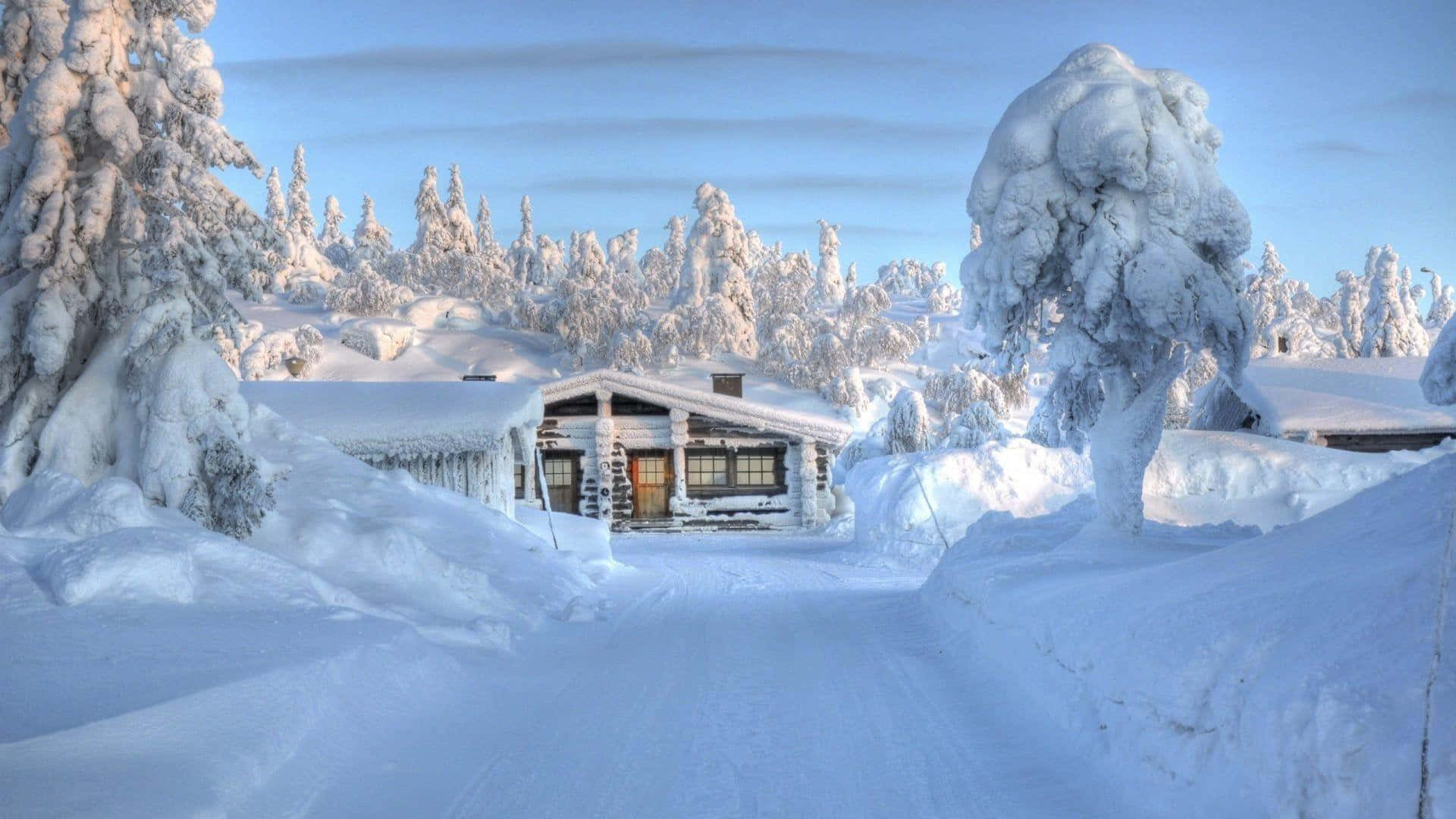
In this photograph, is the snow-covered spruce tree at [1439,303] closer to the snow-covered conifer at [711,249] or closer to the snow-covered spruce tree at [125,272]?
the snow-covered conifer at [711,249]

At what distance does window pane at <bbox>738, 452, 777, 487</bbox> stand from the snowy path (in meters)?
20.4

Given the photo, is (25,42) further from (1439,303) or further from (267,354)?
(1439,303)

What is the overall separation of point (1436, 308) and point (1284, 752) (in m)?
113

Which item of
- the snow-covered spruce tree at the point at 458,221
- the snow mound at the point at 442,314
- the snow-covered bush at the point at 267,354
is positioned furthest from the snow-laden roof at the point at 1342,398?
the snow-covered spruce tree at the point at 458,221

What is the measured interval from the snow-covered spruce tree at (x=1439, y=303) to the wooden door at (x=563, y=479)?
279 ft

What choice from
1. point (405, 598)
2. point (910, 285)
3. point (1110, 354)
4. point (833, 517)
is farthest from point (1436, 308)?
point (405, 598)

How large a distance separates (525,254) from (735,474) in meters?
61.0

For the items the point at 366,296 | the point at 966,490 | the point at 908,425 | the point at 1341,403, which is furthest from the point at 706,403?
the point at 366,296

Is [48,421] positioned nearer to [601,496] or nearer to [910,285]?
[601,496]

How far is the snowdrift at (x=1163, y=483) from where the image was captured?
Answer: 2041cm

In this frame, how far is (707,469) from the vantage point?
3178 centimetres

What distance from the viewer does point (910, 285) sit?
137m

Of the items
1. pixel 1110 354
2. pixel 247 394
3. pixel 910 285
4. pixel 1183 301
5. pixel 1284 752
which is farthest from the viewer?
pixel 910 285

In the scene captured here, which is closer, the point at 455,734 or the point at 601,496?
the point at 455,734
